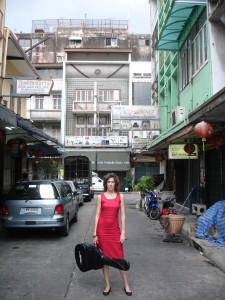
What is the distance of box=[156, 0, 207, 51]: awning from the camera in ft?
44.4

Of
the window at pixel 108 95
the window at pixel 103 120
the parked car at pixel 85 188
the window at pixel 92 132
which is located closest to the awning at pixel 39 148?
the parked car at pixel 85 188

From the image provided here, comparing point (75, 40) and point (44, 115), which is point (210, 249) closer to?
point (44, 115)

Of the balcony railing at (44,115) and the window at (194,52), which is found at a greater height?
the balcony railing at (44,115)

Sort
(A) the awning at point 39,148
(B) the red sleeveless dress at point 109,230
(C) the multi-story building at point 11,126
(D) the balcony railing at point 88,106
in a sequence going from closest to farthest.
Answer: (B) the red sleeveless dress at point 109,230 < (C) the multi-story building at point 11,126 < (A) the awning at point 39,148 < (D) the balcony railing at point 88,106

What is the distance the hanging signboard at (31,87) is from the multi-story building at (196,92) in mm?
4638

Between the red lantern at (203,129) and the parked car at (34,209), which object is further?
the parked car at (34,209)

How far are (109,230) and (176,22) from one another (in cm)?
1246

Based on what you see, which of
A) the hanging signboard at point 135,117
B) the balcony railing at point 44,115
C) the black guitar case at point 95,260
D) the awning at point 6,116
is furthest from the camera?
the balcony railing at point 44,115

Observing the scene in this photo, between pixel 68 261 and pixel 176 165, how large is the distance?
44.0 ft

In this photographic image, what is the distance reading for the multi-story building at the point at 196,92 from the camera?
10.1 m

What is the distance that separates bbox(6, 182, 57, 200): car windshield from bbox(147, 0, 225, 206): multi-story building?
4.04m

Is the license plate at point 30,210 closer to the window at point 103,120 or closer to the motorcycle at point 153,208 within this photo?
the motorcycle at point 153,208

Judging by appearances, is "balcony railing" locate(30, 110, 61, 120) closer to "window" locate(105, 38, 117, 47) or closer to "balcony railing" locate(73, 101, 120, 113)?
"balcony railing" locate(73, 101, 120, 113)

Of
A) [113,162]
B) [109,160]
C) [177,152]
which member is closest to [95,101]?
[109,160]
